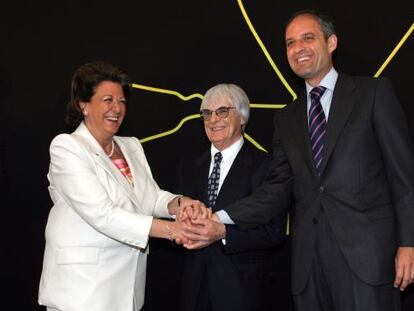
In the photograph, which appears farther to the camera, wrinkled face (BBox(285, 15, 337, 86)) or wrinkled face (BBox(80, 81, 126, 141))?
wrinkled face (BBox(80, 81, 126, 141))

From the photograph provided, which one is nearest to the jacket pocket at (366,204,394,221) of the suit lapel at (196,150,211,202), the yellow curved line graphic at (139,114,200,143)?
the suit lapel at (196,150,211,202)

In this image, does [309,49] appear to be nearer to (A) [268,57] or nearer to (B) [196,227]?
(A) [268,57]

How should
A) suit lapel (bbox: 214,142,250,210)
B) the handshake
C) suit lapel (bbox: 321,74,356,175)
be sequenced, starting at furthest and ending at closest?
suit lapel (bbox: 214,142,250,210), the handshake, suit lapel (bbox: 321,74,356,175)

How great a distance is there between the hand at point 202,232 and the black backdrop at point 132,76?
2.44 feet

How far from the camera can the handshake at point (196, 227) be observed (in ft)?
8.45

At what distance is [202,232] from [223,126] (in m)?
0.57

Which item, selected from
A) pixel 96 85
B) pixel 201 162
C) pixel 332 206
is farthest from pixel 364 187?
pixel 96 85

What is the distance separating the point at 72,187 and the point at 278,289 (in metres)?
1.47

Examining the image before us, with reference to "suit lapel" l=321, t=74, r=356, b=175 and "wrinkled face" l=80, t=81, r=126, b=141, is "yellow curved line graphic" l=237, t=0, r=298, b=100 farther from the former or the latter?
"wrinkled face" l=80, t=81, r=126, b=141

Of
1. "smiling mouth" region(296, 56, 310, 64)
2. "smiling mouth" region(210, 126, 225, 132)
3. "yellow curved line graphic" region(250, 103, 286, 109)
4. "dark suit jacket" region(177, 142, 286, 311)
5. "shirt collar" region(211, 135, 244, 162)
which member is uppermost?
"smiling mouth" region(296, 56, 310, 64)

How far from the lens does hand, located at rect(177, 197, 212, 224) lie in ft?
8.57

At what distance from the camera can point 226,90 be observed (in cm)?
285

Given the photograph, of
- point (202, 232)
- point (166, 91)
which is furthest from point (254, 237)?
point (166, 91)

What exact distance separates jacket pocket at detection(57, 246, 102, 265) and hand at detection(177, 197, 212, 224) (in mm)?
464
